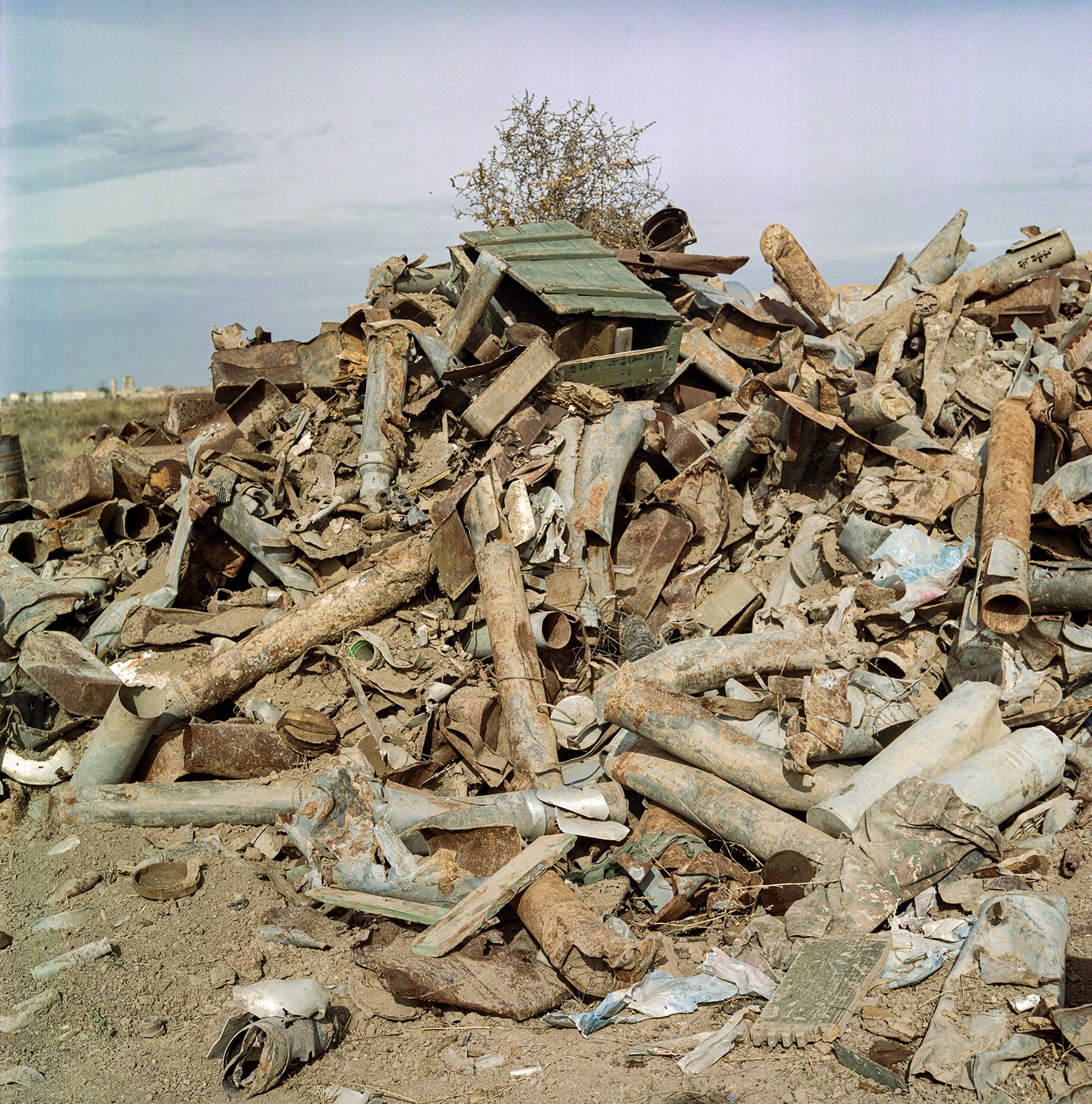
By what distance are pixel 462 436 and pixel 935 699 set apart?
3635 millimetres

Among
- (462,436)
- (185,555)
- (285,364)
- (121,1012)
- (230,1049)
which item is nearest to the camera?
(230,1049)

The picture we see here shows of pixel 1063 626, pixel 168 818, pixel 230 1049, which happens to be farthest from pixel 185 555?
pixel 1063 626

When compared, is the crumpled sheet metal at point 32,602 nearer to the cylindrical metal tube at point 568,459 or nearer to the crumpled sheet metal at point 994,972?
the cylindrical metal tube at point 568,459

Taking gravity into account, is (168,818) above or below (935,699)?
below

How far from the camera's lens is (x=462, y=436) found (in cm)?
664

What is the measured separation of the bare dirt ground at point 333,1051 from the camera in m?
2.81

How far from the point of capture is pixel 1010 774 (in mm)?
→ 4098

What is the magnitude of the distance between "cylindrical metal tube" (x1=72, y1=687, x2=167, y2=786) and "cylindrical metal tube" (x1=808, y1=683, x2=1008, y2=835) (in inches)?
136

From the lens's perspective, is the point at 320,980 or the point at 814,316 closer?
the point at 320,980

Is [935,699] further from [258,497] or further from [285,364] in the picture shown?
[285,364]

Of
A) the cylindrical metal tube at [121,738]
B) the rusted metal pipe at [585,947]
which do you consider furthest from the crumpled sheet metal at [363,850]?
the cylindrical metal tube at [121,738]

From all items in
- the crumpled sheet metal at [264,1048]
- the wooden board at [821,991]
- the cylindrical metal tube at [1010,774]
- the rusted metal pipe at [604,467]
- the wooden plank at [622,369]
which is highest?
the wooden plank at [622,369]

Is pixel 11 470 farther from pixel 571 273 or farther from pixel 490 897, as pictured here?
pixel 490 897

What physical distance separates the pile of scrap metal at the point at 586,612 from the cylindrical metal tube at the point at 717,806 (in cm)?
2
